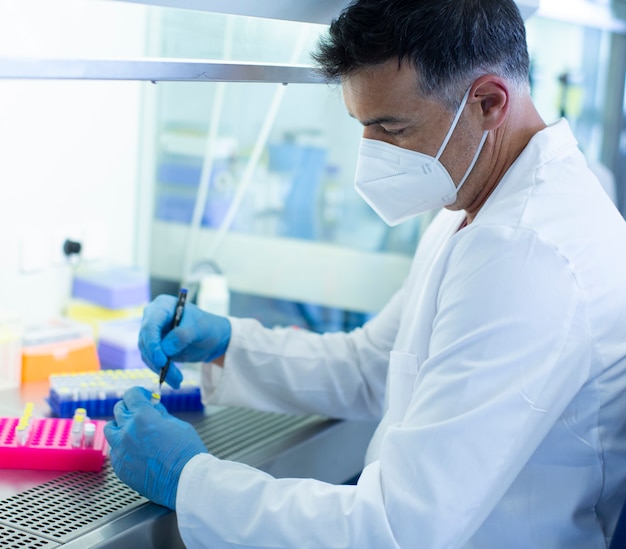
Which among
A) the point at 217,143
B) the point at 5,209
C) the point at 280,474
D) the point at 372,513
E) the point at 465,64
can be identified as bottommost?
the point at 280,474

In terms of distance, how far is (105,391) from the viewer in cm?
157

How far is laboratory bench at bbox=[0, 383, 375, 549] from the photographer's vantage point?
115cm

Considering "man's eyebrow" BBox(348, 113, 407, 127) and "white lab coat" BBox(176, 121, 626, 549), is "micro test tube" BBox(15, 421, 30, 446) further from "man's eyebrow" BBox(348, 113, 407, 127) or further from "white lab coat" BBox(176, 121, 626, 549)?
"man's eyebrow" BBox(348, 113, 407, 127)

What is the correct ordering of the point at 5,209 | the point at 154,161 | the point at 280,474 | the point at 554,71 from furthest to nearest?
the point at 554,71 → the point at 154,161 → the point at 5,209 → the point at 280,474

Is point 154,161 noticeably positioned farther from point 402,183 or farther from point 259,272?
point 402,183

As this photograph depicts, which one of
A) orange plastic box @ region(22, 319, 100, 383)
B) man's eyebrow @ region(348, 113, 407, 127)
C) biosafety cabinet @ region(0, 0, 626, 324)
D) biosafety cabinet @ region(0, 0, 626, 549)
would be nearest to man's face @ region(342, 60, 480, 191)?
man's eyebrow @ region(348, 113, 407, 127)

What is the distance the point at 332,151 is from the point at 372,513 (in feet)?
4.92

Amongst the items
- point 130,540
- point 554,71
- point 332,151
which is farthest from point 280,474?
point 554,71

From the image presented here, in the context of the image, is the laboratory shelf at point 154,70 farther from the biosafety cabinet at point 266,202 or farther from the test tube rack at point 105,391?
the biosafety cabinet at point 266,202

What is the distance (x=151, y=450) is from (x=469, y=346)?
473mm

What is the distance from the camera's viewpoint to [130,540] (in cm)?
116

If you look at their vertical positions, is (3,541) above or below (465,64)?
below

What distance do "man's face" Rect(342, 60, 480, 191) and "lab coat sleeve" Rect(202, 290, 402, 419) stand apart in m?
0.46

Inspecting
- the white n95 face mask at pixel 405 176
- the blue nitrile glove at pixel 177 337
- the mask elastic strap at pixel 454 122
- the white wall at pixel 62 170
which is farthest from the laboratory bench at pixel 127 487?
the mask elastic strap at pixel 454 122
